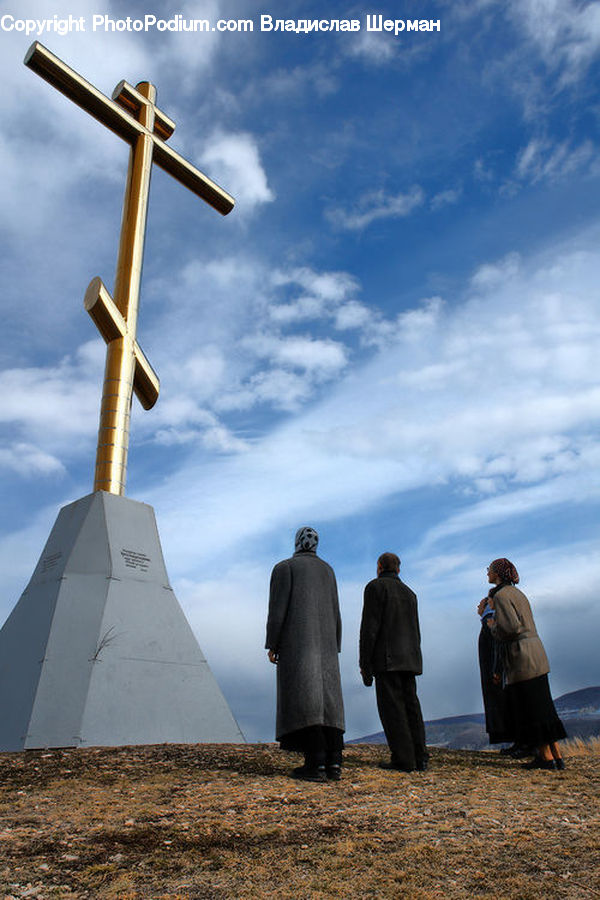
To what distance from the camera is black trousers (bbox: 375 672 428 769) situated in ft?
19.7

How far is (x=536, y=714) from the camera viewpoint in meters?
6.40

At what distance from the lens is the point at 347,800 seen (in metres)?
4.56

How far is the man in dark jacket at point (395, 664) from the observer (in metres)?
6.05

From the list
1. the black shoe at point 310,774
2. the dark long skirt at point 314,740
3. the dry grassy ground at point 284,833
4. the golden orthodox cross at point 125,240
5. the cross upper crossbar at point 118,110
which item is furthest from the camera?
the cross upper crossbar at point 118,110

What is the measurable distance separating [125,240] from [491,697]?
8120mm

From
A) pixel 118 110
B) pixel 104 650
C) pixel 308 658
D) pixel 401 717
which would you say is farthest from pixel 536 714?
pixel 118 110

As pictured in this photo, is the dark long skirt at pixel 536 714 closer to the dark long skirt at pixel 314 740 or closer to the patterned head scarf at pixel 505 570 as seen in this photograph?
the patterned head scarf at pixel 505 570

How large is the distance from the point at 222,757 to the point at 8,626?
3766 millimetres

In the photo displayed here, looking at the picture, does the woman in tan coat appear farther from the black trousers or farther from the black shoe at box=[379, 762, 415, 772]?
the black shoe at box=[379, 762, 415, 772]

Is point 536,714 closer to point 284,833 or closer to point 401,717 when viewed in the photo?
point 401,717

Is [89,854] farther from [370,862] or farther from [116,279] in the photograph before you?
[116,279]

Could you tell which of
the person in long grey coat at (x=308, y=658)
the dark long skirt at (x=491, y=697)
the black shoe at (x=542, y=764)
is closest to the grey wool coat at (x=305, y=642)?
the person in long grey coat at (x=308, y=658)

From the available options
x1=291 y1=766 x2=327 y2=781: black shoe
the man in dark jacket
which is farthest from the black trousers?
x1=291 y1=766 x2=327 y2=781: black shoe

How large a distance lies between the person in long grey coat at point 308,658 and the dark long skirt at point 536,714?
6.17 feet
